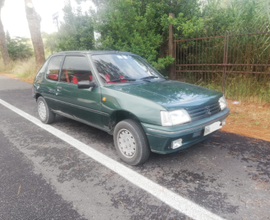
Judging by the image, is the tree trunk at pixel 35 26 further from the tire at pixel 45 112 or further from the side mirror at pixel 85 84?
the side mirror at pixel 85 84

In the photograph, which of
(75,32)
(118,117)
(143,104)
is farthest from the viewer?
(75,32)

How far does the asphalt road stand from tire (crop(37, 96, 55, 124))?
843 mm

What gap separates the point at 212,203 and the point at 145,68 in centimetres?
267

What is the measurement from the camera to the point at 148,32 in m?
7.36

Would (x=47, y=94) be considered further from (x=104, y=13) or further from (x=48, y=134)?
(x=104, y=13)

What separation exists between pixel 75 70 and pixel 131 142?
180cm

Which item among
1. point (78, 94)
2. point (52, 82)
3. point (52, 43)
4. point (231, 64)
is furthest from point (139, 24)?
point (52, 43)

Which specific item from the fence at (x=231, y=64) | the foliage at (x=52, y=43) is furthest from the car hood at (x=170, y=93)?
the foliage at (x=52, y=43)

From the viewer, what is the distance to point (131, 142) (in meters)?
3.11

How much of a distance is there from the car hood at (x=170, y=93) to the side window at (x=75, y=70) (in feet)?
2.14

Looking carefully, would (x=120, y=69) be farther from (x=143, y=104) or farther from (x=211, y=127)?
(x=211, y=127)

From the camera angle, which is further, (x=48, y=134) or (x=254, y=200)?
(x=48, y=134)

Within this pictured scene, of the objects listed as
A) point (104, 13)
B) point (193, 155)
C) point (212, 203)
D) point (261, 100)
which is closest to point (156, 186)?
point (212, 203)

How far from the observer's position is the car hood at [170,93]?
2.94 meters
